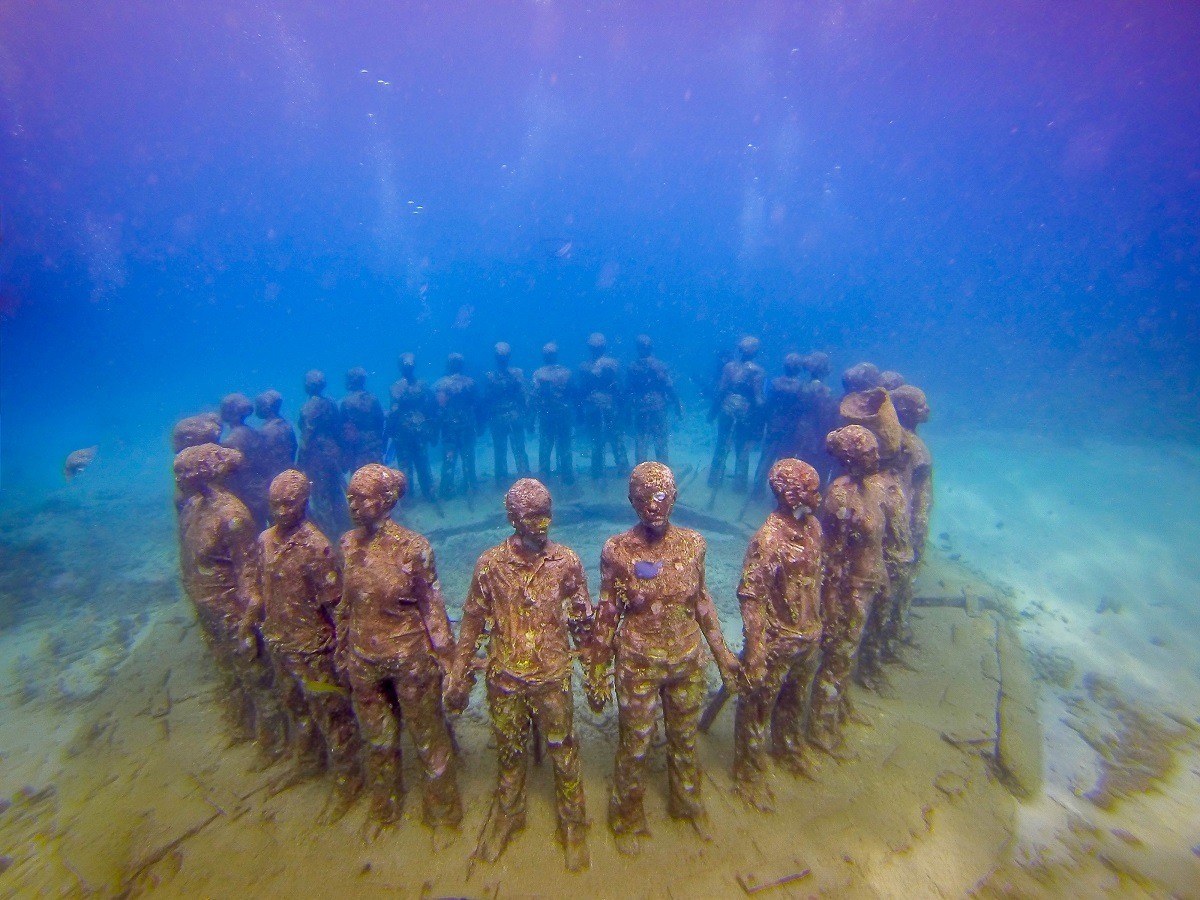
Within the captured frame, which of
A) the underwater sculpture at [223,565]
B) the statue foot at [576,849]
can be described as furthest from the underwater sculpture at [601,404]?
the statue foot at [576,849]

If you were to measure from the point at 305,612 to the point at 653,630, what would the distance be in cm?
273

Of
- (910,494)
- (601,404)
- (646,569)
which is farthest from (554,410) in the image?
(646,569)

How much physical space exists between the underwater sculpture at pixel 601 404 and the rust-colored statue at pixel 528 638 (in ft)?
31.9

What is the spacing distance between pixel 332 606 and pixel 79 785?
3.47 meters

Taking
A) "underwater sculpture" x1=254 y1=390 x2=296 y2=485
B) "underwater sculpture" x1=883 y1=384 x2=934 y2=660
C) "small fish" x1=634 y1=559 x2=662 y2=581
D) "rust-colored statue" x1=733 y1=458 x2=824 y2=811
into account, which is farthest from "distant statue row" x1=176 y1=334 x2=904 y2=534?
"small fish" x1=634 y1=559 x2=662 y2=581

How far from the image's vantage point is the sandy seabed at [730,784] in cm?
375

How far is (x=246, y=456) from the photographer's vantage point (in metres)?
9.01

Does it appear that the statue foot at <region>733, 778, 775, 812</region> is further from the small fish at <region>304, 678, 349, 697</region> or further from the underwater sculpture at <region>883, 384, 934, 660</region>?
the small fish at <region>304, 678, 349, 697</region>

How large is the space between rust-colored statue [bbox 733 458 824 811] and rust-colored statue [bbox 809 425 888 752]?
0.54 meters

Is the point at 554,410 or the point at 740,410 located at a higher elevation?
the point at 740,410

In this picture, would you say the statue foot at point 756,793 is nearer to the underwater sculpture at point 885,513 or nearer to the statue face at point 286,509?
the underwater sculpture at point 885,513

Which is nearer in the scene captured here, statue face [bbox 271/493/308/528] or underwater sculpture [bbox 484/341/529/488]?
statue face [bbox 271/493/308/528]

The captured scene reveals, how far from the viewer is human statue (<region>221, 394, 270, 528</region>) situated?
893 cm

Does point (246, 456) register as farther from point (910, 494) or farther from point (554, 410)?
point (910, 494)
